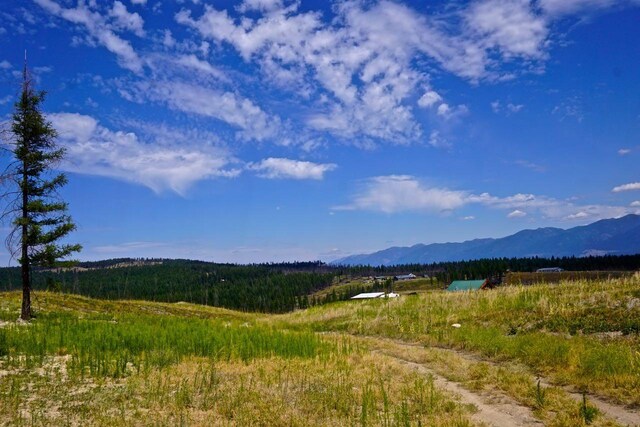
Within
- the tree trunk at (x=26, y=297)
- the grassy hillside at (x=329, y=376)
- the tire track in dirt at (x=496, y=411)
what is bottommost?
the tire track in dirt at (x=496, y=411)

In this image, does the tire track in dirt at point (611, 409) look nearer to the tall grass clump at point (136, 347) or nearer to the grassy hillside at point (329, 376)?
the grassy hillside at point (329, 376)

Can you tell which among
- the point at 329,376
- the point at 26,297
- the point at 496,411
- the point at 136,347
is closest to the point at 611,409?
the point at 496,411

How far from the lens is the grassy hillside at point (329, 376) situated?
29.6ft

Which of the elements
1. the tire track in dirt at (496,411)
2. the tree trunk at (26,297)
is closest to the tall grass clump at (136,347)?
the tire track in dirt at (496,411)

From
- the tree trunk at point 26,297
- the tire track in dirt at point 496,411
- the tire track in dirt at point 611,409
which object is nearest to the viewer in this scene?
the tire track in dirt at point 611,409

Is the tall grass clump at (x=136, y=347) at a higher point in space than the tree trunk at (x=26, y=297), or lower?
lower

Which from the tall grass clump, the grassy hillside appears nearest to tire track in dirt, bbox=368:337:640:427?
the grassy hillside

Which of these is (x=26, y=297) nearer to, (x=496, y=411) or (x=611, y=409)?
(x=496, y=411)

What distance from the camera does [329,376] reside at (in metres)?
12.6

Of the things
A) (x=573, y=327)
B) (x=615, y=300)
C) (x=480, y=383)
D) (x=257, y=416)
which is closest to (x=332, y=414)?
(x=257, y=416)

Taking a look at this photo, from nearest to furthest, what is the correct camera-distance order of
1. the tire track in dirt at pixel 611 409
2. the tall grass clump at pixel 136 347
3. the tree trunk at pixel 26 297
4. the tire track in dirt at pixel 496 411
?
the tire track in dirt at pixel 611 409
the tire track in dirt at pixel 496 411
the tall grass clump at pixel 136 347
the tree trunk at pixel 26 297

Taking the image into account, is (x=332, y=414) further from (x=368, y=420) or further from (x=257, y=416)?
(x=257, y=416)

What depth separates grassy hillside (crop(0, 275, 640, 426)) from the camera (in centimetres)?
903

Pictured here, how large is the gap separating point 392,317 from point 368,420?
23.0 metres
